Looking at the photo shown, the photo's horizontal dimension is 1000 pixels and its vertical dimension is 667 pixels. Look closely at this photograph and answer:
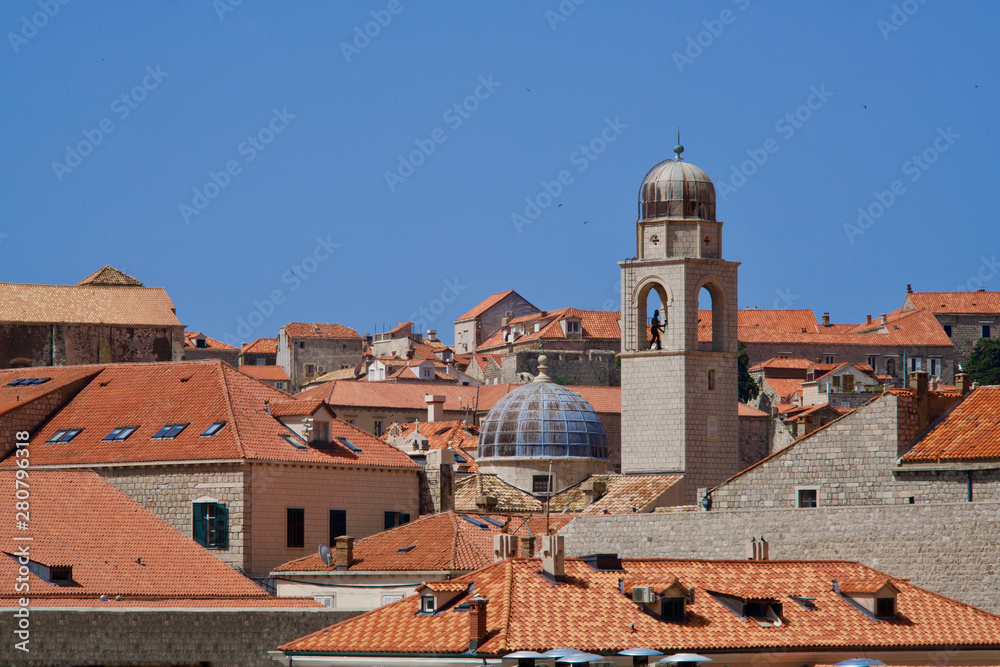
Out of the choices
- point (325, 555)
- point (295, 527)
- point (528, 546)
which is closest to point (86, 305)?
point (295, 527)

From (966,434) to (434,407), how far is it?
183ft

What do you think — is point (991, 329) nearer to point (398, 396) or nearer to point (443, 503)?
point (398, 396)

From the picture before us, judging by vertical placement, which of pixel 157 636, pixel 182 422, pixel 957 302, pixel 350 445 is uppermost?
pixel 957 302

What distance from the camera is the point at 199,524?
4509cm

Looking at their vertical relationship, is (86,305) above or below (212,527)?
above

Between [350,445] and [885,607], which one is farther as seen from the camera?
[350,445]

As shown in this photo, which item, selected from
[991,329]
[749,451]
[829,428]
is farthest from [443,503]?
[991,329]

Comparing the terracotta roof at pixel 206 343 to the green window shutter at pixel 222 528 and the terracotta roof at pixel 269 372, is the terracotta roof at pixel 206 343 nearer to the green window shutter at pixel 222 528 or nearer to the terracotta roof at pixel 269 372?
the terracotta roof at pixel 269 372

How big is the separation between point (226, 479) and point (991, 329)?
4174 inches

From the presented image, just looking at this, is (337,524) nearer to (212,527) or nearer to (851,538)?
(212,527)

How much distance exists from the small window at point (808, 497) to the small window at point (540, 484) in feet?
56.8

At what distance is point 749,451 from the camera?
10600 cm

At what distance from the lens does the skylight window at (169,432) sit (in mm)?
47062

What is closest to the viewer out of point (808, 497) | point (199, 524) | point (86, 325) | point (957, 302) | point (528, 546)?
point (528, 546)
